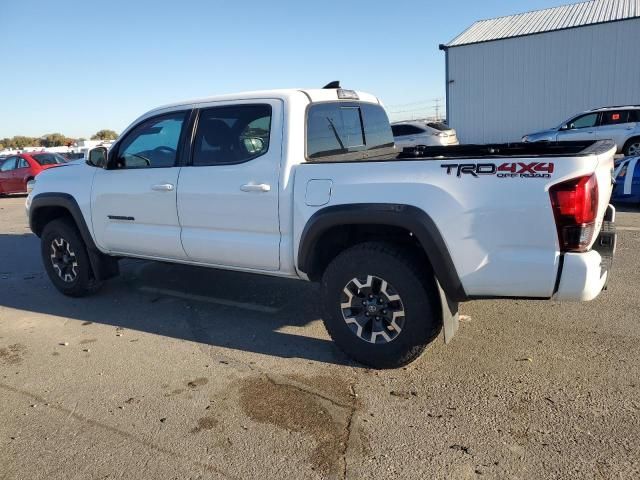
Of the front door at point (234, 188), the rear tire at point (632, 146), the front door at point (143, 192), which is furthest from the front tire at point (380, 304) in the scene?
the rear tire at point (632, 146)

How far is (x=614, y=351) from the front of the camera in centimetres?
364

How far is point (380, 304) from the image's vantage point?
3.48 meters

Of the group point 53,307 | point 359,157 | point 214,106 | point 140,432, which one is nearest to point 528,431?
point 140,432

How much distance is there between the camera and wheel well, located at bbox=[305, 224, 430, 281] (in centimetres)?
350

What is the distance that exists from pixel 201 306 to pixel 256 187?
5.70 feet

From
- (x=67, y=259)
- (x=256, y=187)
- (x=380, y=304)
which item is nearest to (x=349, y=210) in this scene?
(x=380, y=304)

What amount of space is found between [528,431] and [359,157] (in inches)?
99.6

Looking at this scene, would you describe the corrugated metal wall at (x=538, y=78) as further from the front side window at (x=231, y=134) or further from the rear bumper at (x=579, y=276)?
the rear bumper at (x=579, y=276)

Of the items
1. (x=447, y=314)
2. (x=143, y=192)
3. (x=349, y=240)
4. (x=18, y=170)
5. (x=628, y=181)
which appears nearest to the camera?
(x=447, y=314)

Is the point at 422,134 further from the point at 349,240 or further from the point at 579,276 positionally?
the point at 579,276

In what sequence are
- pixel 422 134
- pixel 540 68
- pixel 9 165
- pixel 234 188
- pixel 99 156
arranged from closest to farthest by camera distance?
pixel 234 188
pixel 99 156
pixel 422 134
pixel 9 165
pixel 540 68

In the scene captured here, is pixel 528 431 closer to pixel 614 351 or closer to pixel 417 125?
pixel 614 351

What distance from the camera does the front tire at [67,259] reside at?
210 inches

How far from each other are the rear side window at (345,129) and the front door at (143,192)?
1.21m
